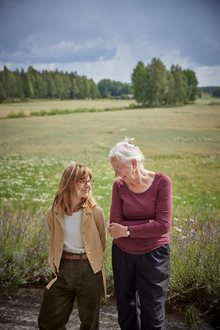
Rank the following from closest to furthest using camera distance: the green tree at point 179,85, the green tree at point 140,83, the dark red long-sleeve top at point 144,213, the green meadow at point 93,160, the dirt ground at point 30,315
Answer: the dark red long-sleeve top at point 144,213, the dirt ground at point 30,315, the green meadow at point 93,160, the green tree at point 179,85, the green tree at point 140,83

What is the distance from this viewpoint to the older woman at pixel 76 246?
7.31ft

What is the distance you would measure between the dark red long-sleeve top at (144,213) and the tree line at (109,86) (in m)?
2.31

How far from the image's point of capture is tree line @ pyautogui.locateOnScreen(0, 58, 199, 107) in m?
4.27

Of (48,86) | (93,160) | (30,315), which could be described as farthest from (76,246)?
(48,86)

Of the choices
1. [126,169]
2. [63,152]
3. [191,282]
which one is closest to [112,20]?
[63,152]

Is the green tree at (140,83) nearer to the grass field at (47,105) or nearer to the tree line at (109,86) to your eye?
the tree line at (109,86)

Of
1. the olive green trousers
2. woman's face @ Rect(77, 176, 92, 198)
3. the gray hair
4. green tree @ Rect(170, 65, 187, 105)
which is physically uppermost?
green tree @ Rect(170, 65, 187, 105)

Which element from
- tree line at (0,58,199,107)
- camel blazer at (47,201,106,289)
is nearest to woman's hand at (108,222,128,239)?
camel blazer at (47,201,106,289)

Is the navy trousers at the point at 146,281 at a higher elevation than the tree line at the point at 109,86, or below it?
below

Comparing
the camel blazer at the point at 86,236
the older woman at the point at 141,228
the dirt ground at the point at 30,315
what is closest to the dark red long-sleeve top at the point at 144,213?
the older woman at the point at 141,228

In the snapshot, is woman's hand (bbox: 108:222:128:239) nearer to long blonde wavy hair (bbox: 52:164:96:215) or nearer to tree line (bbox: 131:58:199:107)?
long blonde wavy hair (bbox: 52:164:96:215)

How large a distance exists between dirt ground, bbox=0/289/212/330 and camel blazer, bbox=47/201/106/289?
0.84 meters

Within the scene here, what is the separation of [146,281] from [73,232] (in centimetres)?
54

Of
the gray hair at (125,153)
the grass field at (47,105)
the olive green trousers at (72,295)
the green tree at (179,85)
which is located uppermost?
the green tree at (179,85)
